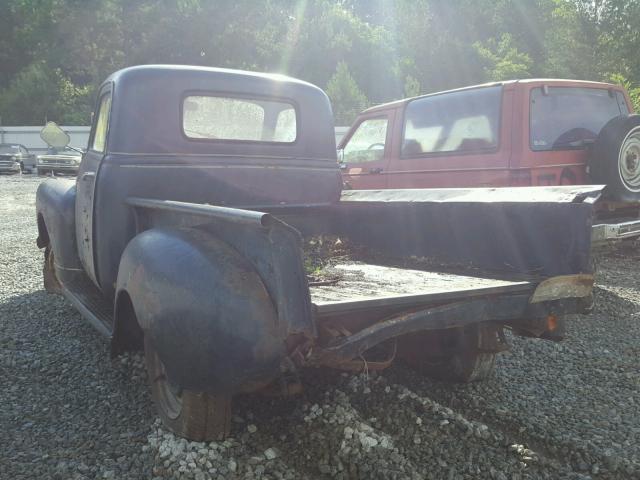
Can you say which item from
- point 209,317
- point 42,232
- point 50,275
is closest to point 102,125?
point 42,232

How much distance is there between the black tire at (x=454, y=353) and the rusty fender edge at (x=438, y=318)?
25 centimetres

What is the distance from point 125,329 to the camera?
301 cm

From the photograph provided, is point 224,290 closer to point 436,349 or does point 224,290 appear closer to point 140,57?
point 436,349

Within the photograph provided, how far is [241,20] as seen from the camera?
4100 centimetres

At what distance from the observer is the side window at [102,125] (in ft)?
12.2

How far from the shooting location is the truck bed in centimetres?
218

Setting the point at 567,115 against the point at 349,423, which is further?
the point at 567,115

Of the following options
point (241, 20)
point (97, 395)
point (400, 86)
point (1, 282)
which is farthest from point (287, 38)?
point (97, 395)

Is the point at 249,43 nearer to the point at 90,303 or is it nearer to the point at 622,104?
the point at 622,104

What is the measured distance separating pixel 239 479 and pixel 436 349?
1.45 meters

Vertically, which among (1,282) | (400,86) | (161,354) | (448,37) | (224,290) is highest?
(448,37)

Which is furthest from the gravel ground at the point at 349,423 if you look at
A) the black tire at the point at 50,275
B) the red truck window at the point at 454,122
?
the red truck window at the point at 454,122

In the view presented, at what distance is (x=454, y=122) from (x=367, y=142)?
133 centimetres

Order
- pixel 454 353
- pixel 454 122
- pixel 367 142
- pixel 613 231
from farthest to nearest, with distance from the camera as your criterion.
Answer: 1. pixel 367 142
2. pixel 454 122
3. pixel 613 231
4. pixel 454 353
